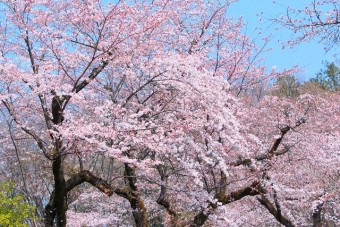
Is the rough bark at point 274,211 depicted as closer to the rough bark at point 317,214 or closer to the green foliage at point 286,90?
the rough bark at point 317,214

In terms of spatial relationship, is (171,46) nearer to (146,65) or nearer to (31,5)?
(146,65)

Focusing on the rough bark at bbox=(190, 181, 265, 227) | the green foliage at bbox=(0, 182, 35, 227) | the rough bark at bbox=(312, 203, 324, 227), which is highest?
the green foliage at bbox=(0, 182, 35, 227)

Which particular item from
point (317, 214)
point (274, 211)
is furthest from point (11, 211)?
point (317, 214)

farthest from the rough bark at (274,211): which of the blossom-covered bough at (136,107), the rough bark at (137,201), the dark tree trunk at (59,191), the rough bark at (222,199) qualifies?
the dark tree trunk at (59,191)

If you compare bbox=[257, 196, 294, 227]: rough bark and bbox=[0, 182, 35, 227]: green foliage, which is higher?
bbox=[0, 182, 35, 227]: green foliage

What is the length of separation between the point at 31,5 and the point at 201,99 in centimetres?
331

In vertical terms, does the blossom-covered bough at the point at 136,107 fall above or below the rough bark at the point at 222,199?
above

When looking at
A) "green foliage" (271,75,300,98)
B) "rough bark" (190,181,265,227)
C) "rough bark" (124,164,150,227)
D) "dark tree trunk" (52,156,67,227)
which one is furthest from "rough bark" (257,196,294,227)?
"green foliage" (271,75,300,98)

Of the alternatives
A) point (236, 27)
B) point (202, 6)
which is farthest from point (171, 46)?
point (236, 27)

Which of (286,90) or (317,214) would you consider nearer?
(317,214)

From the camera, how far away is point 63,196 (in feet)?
22.5

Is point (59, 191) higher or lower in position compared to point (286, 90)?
lower

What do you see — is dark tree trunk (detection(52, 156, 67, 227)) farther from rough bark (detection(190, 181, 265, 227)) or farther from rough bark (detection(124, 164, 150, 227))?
rough bark (detection(190, 181, 265, 227))

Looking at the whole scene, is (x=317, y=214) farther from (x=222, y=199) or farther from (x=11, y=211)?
(x=11, y=211)
